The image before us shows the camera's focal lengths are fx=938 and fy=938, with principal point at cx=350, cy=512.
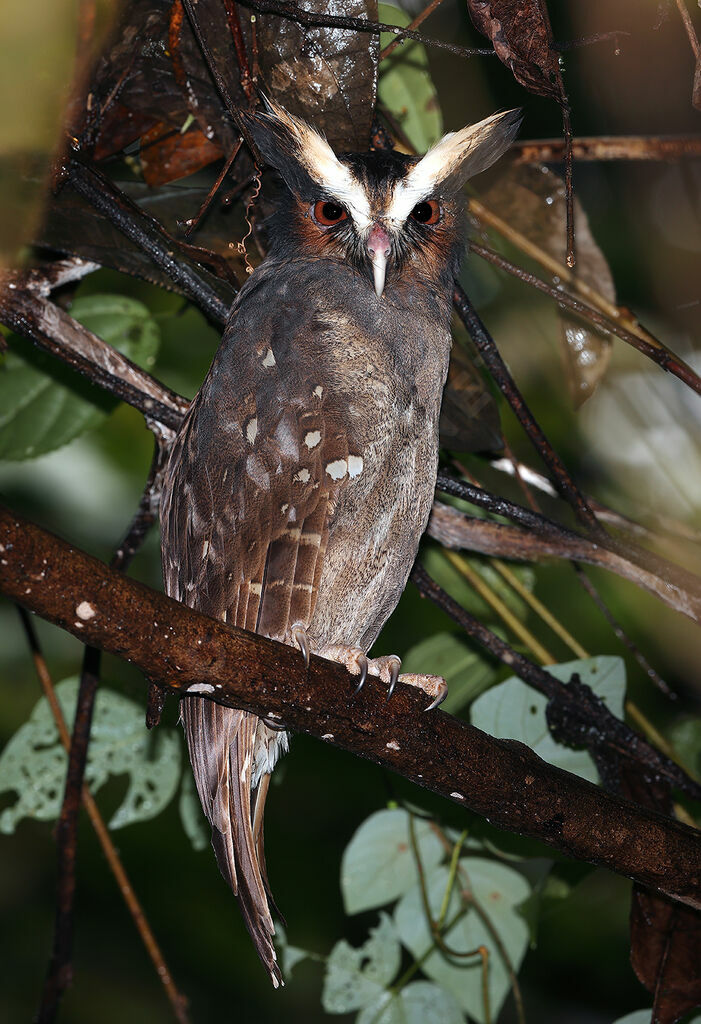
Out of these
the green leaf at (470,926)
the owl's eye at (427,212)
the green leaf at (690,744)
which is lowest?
the green leaf at (470,926)

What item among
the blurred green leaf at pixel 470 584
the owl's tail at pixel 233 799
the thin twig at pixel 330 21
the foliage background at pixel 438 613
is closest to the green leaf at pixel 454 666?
the blurred green leaf at pixel 470 584

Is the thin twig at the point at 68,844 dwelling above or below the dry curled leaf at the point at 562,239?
below

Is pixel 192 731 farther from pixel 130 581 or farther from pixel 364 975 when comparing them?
pixel 364 975

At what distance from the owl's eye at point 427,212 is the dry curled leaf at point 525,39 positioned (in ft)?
1.07

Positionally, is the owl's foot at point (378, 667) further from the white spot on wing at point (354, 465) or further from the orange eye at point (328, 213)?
the orange eye at point (328, 213)

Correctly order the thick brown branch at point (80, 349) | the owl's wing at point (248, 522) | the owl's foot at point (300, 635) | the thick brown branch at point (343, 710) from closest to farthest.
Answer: the thick brown branch at point (343, 710), the owl's foot at point (300, 635), the owl's wing at point (248, 522), the thick brown branch at point (80, 349)

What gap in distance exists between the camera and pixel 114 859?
2.30m

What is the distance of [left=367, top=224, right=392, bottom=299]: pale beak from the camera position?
178 centimetres

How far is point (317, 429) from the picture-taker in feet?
5.63

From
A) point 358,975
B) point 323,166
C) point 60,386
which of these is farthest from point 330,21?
point 358,975

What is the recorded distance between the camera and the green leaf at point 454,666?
2.34 metres

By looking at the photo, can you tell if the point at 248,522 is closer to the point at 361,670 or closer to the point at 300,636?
the point at 300,636

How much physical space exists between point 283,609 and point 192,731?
Result: 378 mm

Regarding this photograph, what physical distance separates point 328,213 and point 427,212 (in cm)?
21
